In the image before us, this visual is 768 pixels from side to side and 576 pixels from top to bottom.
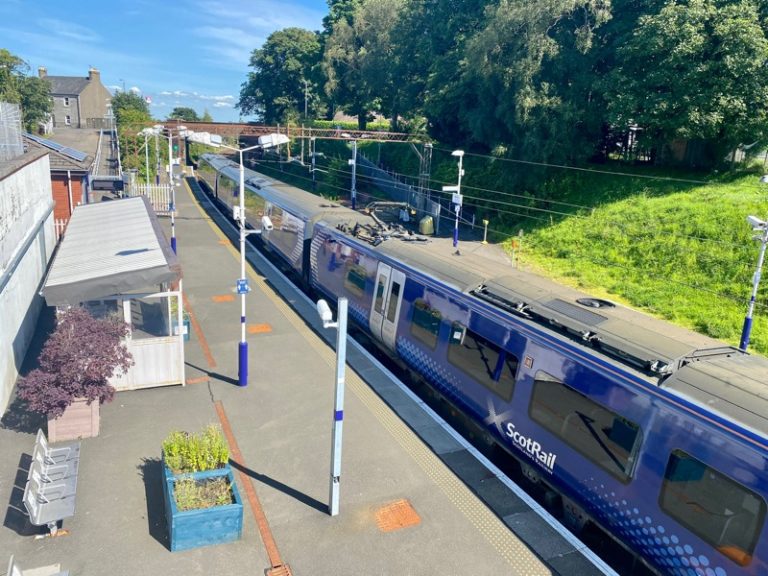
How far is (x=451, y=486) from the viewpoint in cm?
984

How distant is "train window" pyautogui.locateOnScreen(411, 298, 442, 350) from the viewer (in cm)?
1248

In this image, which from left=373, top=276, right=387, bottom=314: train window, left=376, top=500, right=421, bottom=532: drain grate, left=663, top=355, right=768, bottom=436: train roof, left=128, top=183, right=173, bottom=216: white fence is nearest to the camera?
left=663, top=355, right=768, bottom=436: train roof

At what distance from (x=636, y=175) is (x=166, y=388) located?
3113cm

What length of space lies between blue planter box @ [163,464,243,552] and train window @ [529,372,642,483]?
4953mm

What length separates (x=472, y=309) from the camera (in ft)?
36.8

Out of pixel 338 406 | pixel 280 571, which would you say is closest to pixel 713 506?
pixel 338 406

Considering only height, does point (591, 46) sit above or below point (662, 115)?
above

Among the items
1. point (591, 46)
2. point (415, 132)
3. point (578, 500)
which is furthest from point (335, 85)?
point (578, 500)

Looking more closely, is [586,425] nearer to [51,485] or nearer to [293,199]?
[51,485]

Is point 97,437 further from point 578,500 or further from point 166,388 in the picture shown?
point 578,500

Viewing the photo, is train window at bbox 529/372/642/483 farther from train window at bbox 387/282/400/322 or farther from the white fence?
the white fence

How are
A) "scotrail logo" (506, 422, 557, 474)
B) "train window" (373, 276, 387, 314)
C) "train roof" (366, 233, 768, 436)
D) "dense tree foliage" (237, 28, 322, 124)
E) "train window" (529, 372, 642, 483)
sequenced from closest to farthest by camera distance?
"train roof" (366, 233, 768, 436) < "train window" (529, 372, 642, 483) < "scotrail logo" (506, 422, 557, 474) < "train window" (373, 276, 387, 314) < "dense tree foliage" (237, 28, 322, 124)

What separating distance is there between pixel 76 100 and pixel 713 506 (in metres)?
102

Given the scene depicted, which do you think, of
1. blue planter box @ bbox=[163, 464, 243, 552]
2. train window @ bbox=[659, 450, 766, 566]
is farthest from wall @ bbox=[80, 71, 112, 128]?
train window @ bbox=[659, 450, 766, 566]
